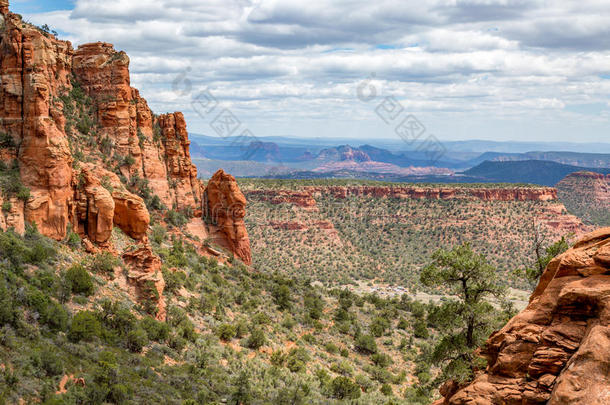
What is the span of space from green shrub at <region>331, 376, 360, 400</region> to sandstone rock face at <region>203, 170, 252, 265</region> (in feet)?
78.6

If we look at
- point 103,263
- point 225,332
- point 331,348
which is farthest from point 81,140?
point 331,348

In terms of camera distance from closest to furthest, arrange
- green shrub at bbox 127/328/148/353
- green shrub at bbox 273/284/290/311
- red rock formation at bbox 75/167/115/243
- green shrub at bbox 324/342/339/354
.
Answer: green shrub at bbox 127/328/148/353
red rock formation at bbox 75/167/115/243
green shrub at bbox 324/342/339/354
green shrub at bbox 273/284/290/311

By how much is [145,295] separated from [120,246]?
465 cm

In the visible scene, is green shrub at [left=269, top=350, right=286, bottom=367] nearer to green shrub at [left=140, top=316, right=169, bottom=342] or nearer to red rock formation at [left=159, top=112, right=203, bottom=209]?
green shrub at [left=140, top=316, right=169, bottom=342]

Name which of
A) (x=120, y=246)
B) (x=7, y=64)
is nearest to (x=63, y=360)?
(x=120, y=246)

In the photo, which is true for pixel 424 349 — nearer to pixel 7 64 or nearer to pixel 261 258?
pixel 7 64

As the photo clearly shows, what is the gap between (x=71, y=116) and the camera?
39.6 m

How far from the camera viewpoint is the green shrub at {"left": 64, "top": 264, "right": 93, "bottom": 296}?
84.6ft

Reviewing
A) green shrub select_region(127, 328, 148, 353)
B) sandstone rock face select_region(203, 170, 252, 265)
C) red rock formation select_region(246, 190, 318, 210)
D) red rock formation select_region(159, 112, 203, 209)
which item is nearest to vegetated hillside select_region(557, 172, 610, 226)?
red rock formation select_region(246, 190, 318, 210)

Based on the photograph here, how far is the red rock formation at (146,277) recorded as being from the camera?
29578mm

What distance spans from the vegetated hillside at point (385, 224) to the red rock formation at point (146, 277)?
6512 cm

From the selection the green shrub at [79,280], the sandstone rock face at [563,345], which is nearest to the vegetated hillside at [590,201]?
the green shrub at [79,280]

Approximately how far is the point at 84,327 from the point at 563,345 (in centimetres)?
2021

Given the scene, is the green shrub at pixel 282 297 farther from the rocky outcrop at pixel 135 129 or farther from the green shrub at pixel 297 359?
the rocky outcrop at pixel 135 129
